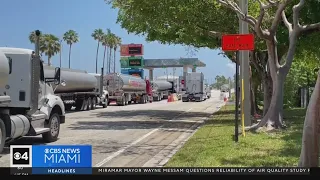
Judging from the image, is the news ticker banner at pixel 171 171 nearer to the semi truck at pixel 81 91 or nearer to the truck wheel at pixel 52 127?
the truck wheel at pixel 52 127

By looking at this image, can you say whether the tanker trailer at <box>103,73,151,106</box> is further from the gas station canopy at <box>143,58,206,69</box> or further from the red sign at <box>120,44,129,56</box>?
the gas station canopy at <box>143,58,206,69</box>

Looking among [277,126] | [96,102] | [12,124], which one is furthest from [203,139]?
[96,102]

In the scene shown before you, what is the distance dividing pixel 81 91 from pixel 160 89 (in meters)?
32.9

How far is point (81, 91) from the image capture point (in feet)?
108

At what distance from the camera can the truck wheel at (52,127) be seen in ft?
43.3

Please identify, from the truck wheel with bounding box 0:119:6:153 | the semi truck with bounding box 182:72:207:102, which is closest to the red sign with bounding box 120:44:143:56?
the semi truck with bounding box 182:72:207:102

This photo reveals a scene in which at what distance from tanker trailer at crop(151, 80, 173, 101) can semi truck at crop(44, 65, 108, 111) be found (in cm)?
2230

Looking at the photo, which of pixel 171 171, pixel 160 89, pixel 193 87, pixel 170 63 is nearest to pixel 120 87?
pixel 193 87

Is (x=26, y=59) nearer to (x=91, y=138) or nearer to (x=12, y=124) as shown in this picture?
(x=12, y=124)

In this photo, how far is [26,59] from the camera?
11.8 metres

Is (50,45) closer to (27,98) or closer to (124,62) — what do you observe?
(124,62)

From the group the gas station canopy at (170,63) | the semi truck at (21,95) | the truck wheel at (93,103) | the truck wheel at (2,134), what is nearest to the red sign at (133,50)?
the gas station canopy at (170,63)

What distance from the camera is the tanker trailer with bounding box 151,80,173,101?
61919 millimetres
